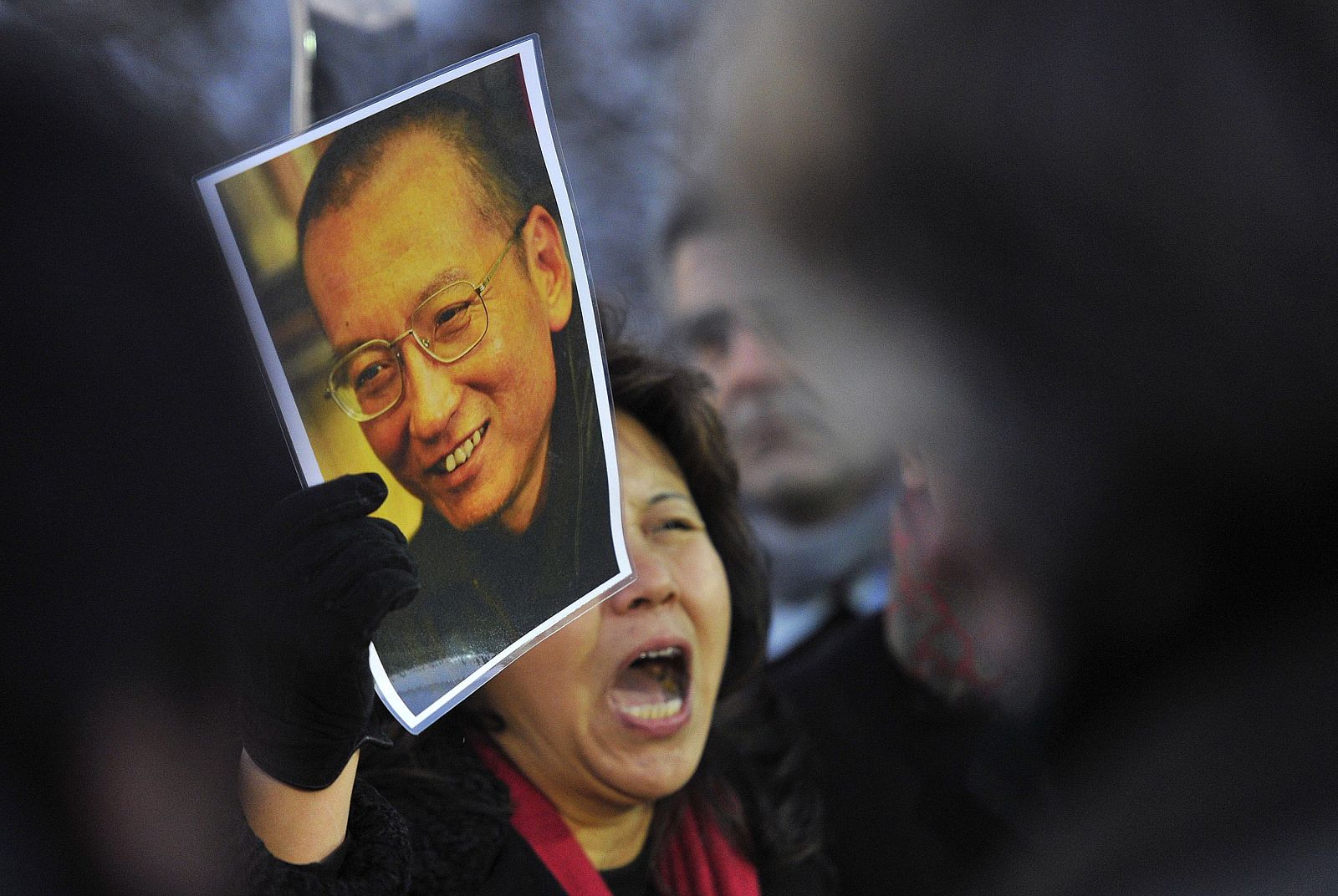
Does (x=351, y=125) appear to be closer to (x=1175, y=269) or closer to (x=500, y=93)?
(x=500, y=93)

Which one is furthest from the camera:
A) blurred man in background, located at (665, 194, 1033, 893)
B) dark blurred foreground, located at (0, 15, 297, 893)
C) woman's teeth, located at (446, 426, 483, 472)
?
blurred man in background, located at (665, 194, 1033, 893)

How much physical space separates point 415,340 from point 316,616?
0.17 metres

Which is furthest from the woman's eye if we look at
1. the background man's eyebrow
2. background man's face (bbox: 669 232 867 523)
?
background man's face (bbox: 669 232 867 523)

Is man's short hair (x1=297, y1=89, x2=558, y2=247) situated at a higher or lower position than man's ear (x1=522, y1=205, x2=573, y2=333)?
higher

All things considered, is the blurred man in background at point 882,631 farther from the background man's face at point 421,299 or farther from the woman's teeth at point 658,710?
the background man's face at point 421,299

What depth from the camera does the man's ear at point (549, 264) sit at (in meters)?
0.74

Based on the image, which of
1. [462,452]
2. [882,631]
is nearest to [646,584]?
[462,452]

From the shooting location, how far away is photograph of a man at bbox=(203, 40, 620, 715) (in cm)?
69

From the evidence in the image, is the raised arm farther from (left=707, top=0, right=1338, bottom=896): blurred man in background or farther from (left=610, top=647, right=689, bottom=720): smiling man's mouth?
(left=707, top=0, right=1338, bottom=896): blurred man in background

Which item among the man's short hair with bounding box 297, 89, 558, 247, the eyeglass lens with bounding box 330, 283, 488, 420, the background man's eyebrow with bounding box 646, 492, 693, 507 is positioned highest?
the man's short hair with bounding box 297, 89, 558, 247

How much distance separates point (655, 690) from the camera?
1103 millimetres

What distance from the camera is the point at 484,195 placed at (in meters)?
0.72

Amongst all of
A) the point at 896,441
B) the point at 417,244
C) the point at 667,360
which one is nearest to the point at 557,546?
the point at 417,244

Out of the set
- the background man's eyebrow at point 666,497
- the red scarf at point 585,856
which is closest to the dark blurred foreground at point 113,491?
the red scarf at point 585,856
